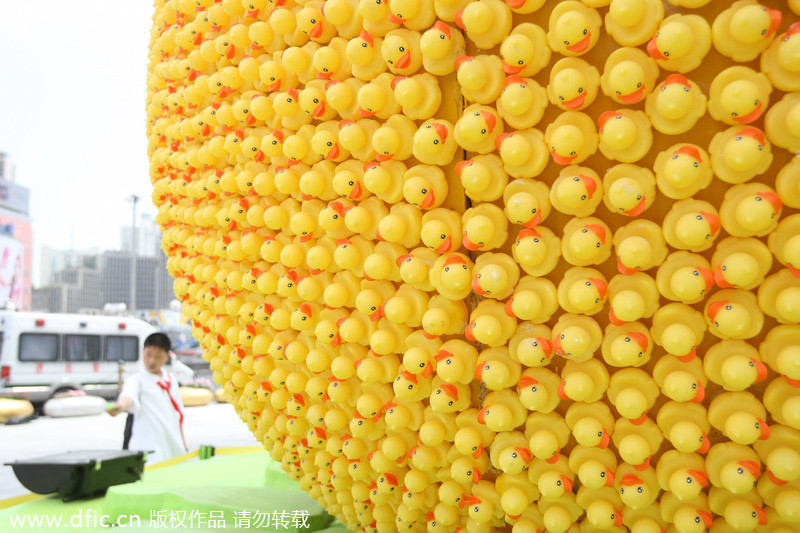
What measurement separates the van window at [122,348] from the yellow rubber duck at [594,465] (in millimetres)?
16968

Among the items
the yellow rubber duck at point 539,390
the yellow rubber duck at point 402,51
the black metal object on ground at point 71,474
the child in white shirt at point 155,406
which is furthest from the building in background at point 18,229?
the yellow rubber duck at point 539,390

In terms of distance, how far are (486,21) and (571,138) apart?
1.18 feet

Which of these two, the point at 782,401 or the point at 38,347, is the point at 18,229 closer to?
the point at 38,347

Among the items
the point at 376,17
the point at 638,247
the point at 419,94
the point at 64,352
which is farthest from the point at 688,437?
the point at 64,352

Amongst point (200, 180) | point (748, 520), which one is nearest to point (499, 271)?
point (748, 520)

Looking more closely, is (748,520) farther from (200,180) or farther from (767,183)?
(200,180)

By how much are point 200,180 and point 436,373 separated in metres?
1.17

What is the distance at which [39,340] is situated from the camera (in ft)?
50.4

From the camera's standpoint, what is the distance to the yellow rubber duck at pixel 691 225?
151 centimetres

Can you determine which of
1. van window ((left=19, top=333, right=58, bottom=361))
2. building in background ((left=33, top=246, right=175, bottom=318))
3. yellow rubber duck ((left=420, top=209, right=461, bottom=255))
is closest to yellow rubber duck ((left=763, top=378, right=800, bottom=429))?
yellow rubber duck ((left=420, top=209, right=461, bottom=255))

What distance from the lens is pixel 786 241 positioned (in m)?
1.49

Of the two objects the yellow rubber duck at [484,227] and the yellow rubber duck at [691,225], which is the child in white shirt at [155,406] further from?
the yellow rubber duck at [691,225]

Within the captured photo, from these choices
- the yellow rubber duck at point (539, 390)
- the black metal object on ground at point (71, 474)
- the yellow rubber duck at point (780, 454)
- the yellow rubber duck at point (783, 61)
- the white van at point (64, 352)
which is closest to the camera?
the yellow rubber duck at point (783, 61)

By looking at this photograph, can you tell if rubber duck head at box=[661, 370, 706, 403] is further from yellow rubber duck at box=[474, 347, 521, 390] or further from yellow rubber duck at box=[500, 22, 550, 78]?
yellow rubber duck at box=[500, 22, 550, 78]
